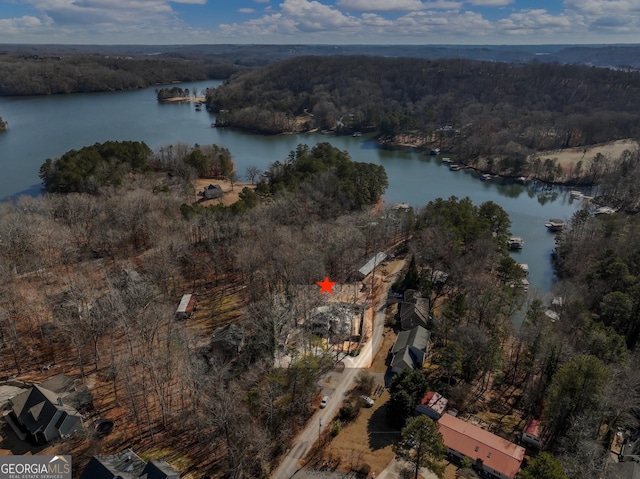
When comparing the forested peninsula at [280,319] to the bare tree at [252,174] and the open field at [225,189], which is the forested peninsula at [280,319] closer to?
the open field at [225,189]

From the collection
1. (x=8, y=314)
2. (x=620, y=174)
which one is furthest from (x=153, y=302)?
(x=620, y=174)

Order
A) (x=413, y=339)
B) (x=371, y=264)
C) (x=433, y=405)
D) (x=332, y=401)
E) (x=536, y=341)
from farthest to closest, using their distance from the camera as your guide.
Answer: (x=371, y=264) < (x=413, y=339) < (x=536, y=341) < (x=332, y=401) < (x=433, y=405)

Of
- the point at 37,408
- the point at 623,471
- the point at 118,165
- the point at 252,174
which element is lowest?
the point at 623,471

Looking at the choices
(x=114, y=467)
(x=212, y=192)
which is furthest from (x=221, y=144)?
(x=114, y=467)

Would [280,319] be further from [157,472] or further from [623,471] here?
[623,471]

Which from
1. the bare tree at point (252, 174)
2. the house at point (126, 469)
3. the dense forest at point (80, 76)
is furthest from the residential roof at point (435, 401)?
the dense forest at point (80, 76)

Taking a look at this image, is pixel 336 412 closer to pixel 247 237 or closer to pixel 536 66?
pixel 247 237

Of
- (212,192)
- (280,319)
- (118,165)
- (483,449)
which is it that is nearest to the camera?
(483,449)
